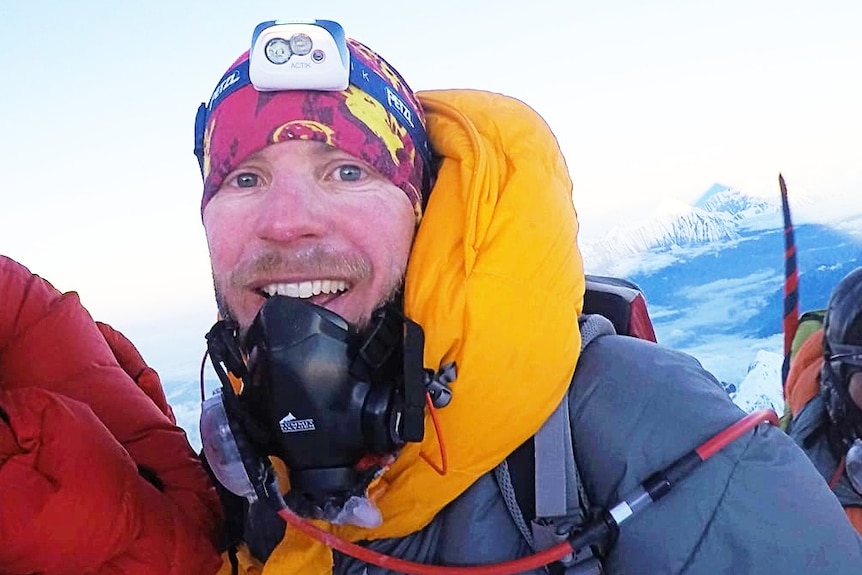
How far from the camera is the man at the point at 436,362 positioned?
3.30 ft

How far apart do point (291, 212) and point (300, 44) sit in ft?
0.93

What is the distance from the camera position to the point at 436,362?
1134mm

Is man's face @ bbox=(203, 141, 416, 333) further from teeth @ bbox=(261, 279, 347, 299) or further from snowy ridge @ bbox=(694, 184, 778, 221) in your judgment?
snowy ridge @ bbox=(694, 184, 778, 221)

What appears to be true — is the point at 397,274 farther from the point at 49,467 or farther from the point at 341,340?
the point at 49,467

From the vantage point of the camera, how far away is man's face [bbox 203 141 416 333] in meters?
1.22

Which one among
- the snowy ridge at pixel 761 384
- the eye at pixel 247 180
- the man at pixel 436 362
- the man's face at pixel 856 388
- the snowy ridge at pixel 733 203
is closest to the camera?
the man at pixel 436 362

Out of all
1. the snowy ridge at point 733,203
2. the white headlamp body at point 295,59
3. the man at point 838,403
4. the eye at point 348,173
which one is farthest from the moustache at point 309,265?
the snowy ridge at point 733,203

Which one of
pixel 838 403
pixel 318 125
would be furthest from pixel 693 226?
pixel 318 125

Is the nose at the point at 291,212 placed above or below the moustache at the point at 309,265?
above

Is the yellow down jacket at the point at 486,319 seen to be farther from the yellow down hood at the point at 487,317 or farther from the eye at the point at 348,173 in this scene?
the eye at the point at 348,173

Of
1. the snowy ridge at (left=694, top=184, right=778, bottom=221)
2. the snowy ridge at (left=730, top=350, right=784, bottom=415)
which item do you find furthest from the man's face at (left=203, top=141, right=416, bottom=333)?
the snowy ridge at (left=694, top=184, right=778, bottom=221)

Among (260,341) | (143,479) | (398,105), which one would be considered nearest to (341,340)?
(260,341)

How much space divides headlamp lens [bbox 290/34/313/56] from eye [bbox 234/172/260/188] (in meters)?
0.21

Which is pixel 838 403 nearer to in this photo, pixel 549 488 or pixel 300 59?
pixel 549 488
